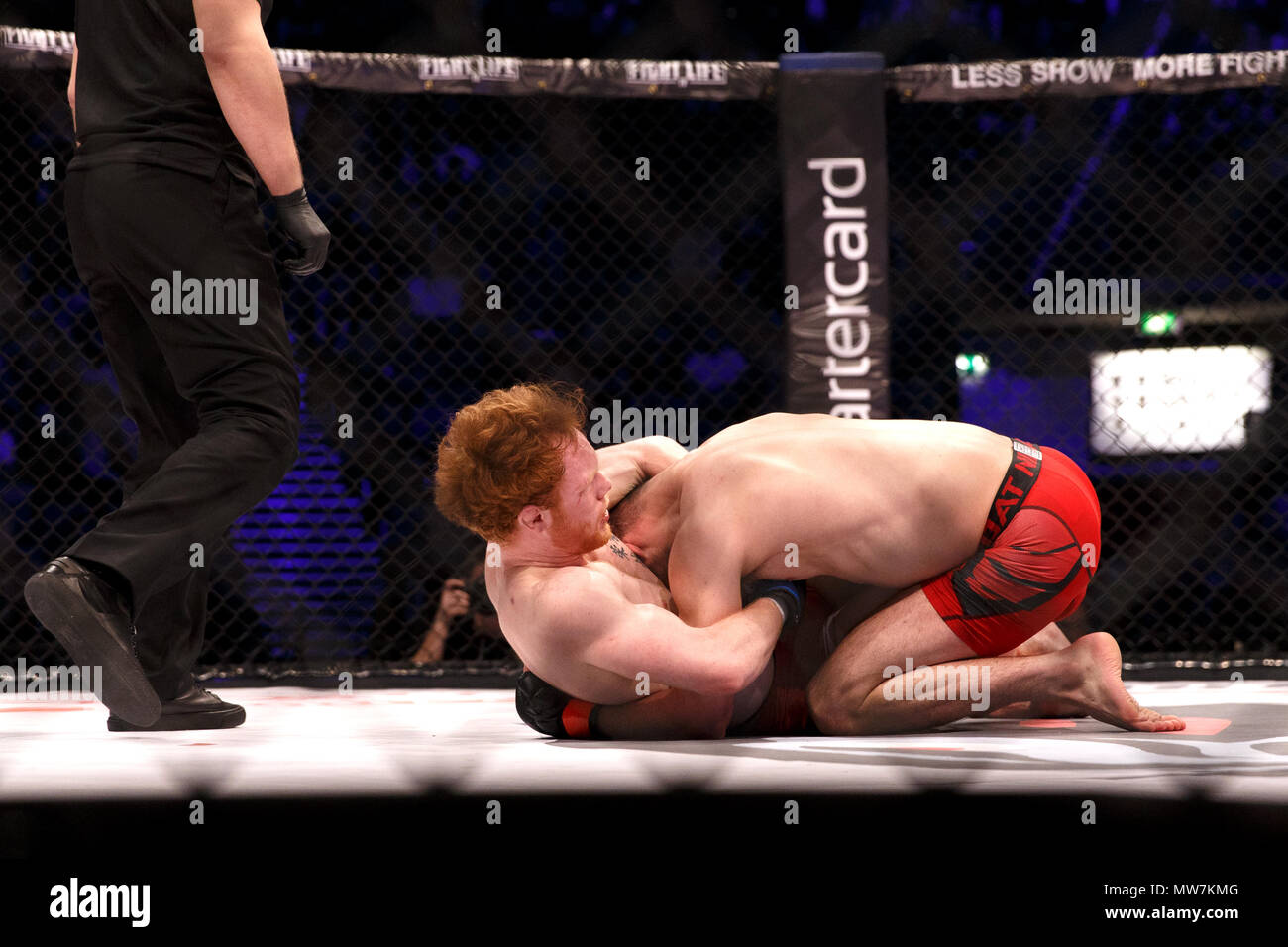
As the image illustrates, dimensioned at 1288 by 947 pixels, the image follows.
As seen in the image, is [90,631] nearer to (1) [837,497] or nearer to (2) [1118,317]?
(1) [837,497]

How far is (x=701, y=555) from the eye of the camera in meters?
1.50

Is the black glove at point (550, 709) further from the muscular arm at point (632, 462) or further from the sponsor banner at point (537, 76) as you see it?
the sponsor banner at point (537, 76)

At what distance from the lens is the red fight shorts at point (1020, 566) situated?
167 cm

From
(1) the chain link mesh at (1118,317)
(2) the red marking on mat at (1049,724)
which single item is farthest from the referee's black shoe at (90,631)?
(1) the chain link mesh at (1118,317)

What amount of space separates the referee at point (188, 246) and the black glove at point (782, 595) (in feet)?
2.21

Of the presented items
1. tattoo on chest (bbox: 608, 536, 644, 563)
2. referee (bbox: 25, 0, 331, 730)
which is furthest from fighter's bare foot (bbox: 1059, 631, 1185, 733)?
referee (bbox: 25, 0, 331, 730)

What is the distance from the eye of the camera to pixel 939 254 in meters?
3.79

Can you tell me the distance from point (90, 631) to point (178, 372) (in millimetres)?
403

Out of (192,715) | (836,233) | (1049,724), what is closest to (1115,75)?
(836,233)

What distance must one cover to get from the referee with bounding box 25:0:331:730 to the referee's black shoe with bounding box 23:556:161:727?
73 mm

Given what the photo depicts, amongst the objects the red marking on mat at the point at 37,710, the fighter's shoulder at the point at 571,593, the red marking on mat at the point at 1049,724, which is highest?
the fighter's shoulder at the point at 571,593

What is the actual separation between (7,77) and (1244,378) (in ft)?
11.7
